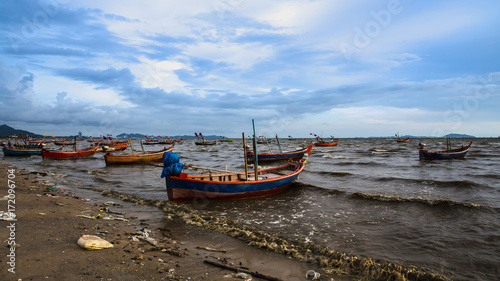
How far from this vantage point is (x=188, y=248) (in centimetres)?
704

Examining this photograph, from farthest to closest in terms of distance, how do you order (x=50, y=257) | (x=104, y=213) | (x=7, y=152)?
1. (x=7, y=152)
2. (x=104, y=213)
3. (x=50, y=257)

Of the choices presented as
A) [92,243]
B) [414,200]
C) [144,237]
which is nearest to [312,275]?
[144,237]

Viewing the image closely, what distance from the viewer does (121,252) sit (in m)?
5.96

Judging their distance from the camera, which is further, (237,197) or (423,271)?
(237,197)

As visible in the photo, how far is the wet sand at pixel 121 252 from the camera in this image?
16.2 ft

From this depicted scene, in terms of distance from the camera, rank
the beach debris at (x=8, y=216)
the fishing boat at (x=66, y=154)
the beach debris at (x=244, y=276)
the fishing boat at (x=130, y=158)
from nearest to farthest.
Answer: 1. the beach debris at (x=244, y=276)
2. the beach debris at (x=8, y=216)
3. the fishing boat at (x=130, y=158)
4. the fishing boat at (x=66, y=154)

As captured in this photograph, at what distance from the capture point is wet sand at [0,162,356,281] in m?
4.93

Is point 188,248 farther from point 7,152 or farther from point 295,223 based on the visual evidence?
point 7,152

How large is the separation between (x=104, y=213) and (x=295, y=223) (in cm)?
773

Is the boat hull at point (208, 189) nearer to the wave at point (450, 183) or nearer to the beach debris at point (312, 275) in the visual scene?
the beach debris at point (312, 275)

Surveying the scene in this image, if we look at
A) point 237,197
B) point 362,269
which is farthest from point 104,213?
point 362,269

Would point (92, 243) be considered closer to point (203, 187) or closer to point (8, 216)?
point (8, 216)

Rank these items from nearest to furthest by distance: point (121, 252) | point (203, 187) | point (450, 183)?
point (121, 252) < point (203, 187) < point (450, 183)

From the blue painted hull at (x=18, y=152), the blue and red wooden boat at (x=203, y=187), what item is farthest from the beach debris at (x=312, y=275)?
the blue painted hull at (x=18, y=152)
